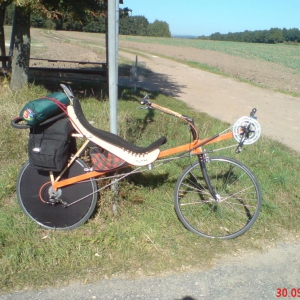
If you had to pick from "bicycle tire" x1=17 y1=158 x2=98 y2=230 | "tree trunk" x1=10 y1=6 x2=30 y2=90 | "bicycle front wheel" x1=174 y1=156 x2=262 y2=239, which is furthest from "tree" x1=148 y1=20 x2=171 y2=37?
"bicycle tire" x1=17 y1=158 x2=98 y2=230

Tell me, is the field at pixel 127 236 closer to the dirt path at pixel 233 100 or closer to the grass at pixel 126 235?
the grass at pixel 126 235

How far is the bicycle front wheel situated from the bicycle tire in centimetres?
86

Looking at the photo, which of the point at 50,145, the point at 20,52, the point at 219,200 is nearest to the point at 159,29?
the point at 20,52

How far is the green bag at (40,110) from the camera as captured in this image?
3.37 metres

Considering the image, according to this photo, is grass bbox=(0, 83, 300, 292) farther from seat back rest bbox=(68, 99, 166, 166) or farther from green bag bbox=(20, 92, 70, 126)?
green bag bbox=(20, 92, 70, 126)

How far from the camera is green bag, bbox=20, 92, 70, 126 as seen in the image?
3371 millimetres

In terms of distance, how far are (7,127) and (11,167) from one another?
41.3 inches

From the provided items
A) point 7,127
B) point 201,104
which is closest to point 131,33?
point 201,104

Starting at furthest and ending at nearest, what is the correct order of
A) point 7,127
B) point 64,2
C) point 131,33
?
point 131,33 < point 64,2 < point 7,127

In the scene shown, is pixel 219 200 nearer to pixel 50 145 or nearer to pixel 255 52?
→ pixel 50 145

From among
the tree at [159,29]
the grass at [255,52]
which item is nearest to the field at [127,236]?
the grass at [255,52]

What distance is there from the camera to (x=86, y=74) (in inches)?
515

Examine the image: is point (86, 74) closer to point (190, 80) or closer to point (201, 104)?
point (201, 104)

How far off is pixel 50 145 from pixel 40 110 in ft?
1.05
